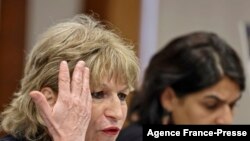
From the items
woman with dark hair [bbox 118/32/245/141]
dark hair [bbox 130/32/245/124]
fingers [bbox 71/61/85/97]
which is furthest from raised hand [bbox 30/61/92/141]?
dark hair [bbox 130/32/245/124]

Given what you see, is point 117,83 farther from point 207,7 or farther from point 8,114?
point 207,7

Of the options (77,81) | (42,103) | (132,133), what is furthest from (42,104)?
(132,133)

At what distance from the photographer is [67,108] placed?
7.06ft

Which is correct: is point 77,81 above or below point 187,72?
below

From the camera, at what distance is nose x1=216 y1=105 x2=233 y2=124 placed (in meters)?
3.38

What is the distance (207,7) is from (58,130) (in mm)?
2315

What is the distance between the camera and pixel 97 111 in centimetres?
237

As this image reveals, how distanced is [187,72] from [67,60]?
1.21 meters

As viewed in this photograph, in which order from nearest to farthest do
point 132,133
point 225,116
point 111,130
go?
point 111,130, point 132,133, point 225,116

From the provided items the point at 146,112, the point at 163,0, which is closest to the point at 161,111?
the point at 146,112

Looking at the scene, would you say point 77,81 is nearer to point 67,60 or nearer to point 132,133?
point 67,60

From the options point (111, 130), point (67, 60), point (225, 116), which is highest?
point (67, 60)

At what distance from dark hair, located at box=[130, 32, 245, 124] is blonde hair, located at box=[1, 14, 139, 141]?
89cm

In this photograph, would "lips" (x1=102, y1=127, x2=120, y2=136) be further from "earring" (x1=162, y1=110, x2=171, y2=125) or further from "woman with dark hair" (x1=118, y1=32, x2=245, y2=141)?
"earring" (x1=162, y1=110, x2=171, y2=125)
